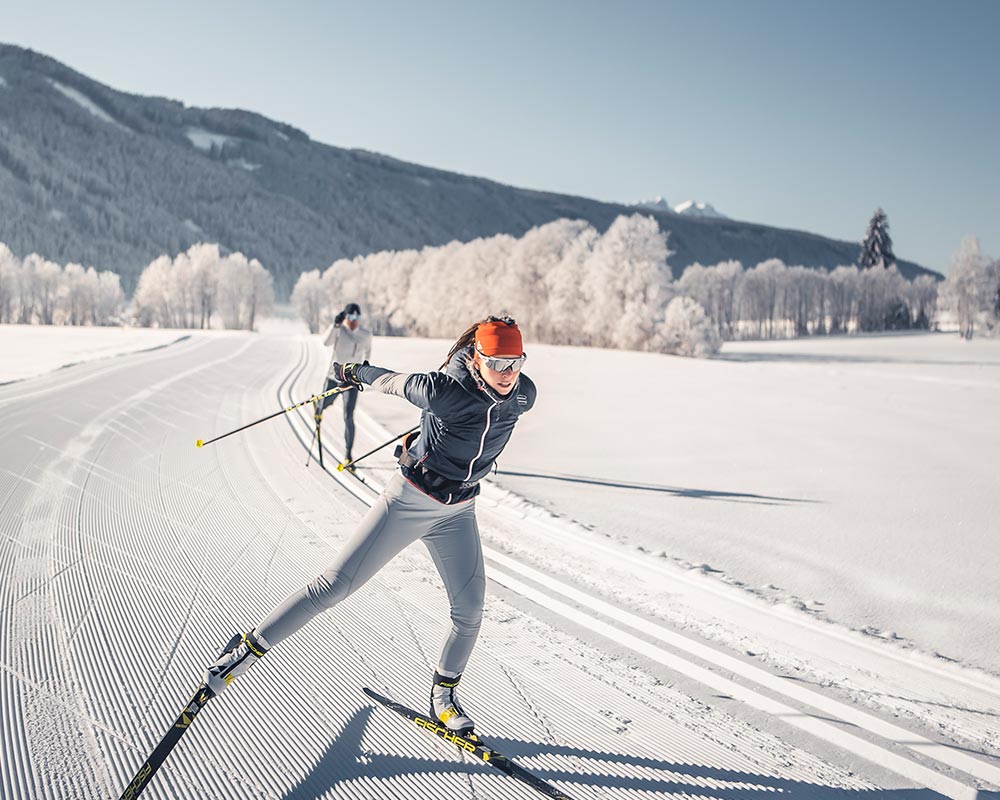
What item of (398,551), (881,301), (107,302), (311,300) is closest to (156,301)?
(107,302)

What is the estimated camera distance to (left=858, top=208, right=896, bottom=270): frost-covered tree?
109 m

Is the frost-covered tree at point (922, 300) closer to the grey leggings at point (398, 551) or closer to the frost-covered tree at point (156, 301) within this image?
the frost-covered tree at point (156, 301)

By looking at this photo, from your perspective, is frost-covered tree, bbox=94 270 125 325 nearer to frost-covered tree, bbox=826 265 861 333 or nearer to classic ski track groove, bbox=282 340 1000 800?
frost-covered tree, bbox=826 265 861 333

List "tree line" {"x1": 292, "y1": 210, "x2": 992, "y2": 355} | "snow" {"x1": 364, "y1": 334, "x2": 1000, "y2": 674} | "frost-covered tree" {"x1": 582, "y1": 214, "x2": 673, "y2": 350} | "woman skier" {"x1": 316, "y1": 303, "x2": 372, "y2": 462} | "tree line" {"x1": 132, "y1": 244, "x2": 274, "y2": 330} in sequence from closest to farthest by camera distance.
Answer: "snow" {"x1": 364, "y1": 334, "x2": 1000, "y2": 674}
"woman skier" {"x1": 316, "y1": 303, "x2": 372, "y2": 462}
"frost-covered tree" {"x1": 582, "y1": 214, "x2": 673, "y2": 350}
"tree line" {"x1": 292, "y1": 210, "x2": 992, "y2": 355}
"tree line" {"x1": 132, "y1": 244, "x2": 274, "y2": 330}

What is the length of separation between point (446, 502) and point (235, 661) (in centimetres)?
123

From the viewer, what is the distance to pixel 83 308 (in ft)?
305

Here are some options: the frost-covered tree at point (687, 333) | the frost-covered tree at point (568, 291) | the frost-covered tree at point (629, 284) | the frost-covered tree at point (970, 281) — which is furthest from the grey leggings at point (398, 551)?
the frost-covered tree at point (970, 281)

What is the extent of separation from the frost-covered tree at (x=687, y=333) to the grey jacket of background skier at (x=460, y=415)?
4143cm

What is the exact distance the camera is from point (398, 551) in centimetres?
312

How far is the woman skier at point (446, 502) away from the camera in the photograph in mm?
2943

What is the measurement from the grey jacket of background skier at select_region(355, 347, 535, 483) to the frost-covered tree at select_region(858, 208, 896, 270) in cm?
12337

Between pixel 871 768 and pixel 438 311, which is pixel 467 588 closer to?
pixel 871 768

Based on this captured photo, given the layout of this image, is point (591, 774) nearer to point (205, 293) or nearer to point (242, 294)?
point (242, 294)

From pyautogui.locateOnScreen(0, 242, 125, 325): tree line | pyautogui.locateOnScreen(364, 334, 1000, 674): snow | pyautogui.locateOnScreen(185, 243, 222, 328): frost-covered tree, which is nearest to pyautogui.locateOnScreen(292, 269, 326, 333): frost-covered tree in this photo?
pyautogui.locateOnScreen(185, 243, 222, 328): frost-covered tree
